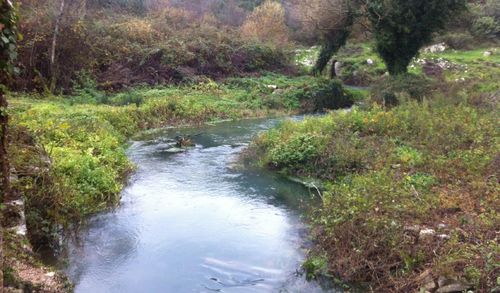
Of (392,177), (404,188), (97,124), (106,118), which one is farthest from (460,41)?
(404,188)

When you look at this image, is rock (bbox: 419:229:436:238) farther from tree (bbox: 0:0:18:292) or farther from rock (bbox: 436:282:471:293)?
tree (bbox: 0:0:18:292)

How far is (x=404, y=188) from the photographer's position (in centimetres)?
1002

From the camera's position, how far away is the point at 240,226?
10.4 metres

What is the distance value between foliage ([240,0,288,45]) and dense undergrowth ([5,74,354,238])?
7096 mm

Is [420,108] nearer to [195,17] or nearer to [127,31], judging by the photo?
[127,31]

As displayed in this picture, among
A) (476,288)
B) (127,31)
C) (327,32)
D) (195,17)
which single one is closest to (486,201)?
(476,288)

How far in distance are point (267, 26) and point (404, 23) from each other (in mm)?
18856

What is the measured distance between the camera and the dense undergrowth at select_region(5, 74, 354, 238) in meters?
9.55

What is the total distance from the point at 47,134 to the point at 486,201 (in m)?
10.4

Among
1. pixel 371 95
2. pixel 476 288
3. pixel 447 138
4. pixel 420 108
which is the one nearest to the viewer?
pixel 476 288

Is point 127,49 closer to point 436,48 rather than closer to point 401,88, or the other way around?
point 401,88

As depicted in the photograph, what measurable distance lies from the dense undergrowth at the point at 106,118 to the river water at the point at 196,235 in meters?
0.67

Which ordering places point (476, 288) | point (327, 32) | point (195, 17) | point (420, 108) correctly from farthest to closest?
point (195, 17) → point (327, 32) → point (420, 108) → point (476, 288)

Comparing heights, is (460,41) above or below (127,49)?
below
